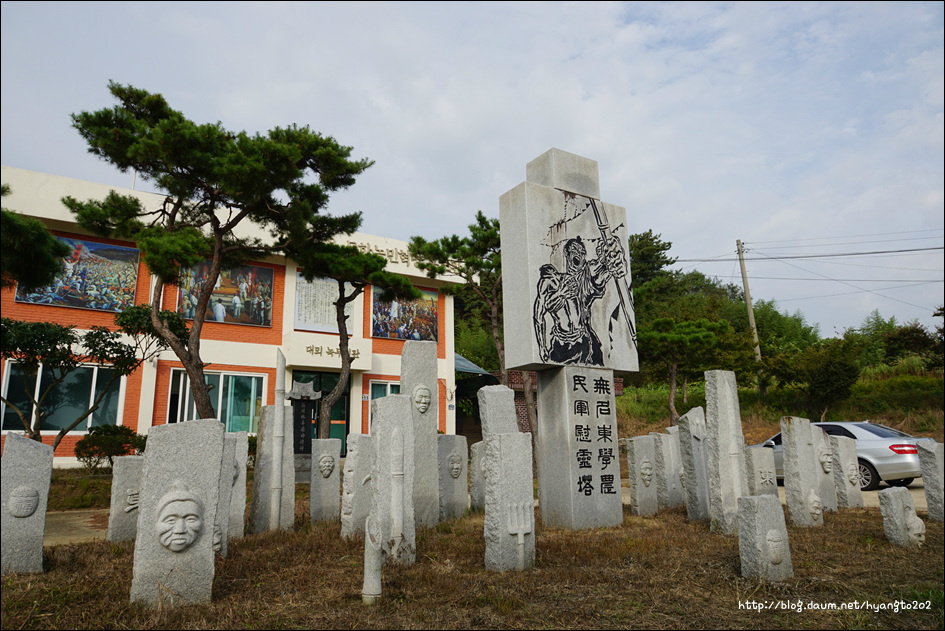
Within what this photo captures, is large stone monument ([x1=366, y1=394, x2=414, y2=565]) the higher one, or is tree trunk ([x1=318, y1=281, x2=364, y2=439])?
tree trunk ([x1=318, y1=281, x2=364, y2=439])

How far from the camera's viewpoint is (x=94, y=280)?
1614 centimetres

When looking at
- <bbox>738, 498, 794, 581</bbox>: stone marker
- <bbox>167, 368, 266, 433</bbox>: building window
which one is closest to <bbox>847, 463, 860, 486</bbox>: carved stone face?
<bbox>738, 498, 794, 581</bbox>: stone marker

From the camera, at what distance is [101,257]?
643 inches

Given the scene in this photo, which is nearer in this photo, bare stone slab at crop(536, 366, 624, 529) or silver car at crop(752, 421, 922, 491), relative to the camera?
bare stone slab at crop(536, 366, 624, 529)

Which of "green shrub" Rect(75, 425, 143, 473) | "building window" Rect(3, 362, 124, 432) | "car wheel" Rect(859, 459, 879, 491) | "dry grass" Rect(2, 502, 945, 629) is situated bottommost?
"dry grass" Rect(2, 502, 945, 629)

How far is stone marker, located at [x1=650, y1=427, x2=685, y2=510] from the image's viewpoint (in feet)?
28.2

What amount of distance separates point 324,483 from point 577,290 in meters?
4.27

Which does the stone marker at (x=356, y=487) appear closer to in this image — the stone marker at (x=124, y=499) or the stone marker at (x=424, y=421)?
the stone marker at (x=424, y=421)

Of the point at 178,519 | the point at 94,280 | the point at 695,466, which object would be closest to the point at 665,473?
the point at 695,466

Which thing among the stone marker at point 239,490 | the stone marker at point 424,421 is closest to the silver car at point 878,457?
the stone marker at point 424,421

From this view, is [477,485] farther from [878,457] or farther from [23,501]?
[878,457]

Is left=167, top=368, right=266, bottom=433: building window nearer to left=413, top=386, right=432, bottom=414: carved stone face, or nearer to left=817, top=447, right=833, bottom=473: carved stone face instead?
left=413, top=386, right=432, bottom=414: carved stone face

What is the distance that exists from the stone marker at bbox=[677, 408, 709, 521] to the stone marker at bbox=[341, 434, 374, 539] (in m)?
3.87

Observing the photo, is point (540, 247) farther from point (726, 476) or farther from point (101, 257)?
point (101, 257)
